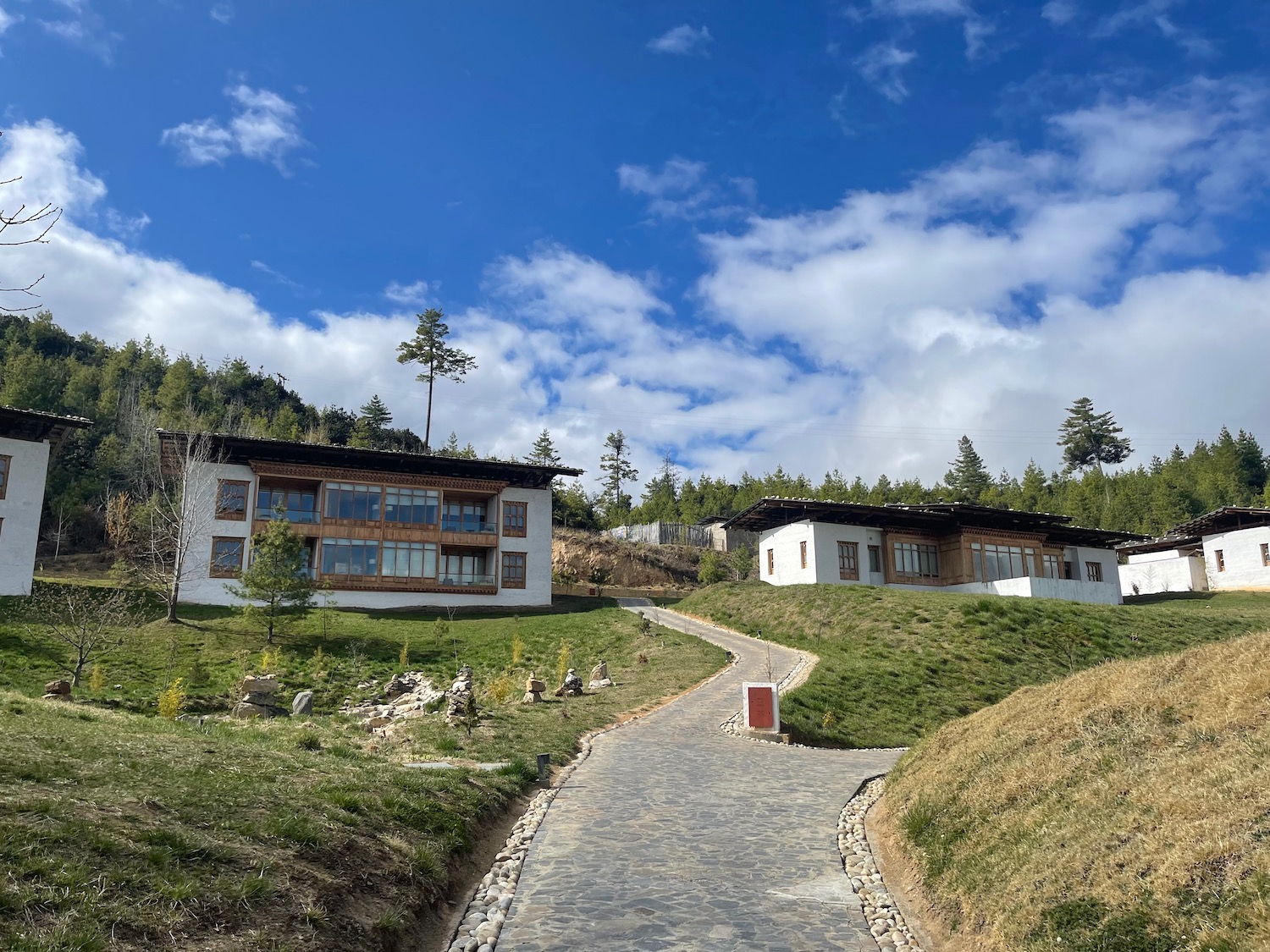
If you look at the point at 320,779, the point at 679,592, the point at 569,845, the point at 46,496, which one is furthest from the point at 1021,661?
the point at 46,496

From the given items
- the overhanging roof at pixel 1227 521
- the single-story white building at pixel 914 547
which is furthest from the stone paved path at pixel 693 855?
the overhanging roof at pixel 1227 521

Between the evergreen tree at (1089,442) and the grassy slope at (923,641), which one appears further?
the evergreen tree at (1089,442)

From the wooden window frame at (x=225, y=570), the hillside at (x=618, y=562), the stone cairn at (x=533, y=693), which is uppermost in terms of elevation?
the hillside at (x=618, y=562)

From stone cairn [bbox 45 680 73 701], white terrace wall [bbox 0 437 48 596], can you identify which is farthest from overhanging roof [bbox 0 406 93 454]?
stone cairn [bbox 45 680 73 701]

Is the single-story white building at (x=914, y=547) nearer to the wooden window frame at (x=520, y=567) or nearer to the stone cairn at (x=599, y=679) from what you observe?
the wooden window frame at (x=520, y=567)

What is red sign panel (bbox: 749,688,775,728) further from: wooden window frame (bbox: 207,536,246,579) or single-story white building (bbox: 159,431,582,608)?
wooden window frame (bbox: 207,536,246,579)

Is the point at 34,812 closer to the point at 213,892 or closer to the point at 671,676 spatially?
the point at 213,892

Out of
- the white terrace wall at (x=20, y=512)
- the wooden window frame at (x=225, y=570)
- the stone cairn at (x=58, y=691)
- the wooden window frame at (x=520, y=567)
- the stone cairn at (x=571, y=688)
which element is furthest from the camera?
the wooden window frame at (x=520, y=567)

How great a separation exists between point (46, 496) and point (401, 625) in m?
44.1

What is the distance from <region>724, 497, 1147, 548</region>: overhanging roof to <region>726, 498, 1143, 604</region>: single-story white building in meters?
0.05

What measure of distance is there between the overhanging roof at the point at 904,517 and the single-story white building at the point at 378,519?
12881 mm

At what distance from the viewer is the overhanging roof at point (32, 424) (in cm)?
4209

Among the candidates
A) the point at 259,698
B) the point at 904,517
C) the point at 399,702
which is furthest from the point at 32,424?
the point at 904,517

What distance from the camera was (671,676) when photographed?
98.2 ft
